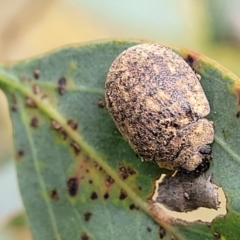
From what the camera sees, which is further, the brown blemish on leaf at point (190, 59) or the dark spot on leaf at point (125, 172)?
the dark spot on leaf at point (125, 172)

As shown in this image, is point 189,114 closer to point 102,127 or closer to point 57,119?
point 102,127

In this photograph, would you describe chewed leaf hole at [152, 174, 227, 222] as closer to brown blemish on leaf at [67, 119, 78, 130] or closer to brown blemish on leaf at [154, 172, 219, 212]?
brown blemish on leaf at [154, 172, 219, 212]

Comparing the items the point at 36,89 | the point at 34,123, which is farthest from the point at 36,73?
the point at 34,123

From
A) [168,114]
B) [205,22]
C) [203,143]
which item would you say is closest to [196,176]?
[203,143]

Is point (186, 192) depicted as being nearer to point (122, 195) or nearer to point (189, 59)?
point (122, 195)

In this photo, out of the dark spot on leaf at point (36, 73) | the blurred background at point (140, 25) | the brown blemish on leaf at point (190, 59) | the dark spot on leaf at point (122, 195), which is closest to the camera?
the brown blemish on leaf at point (190, 59)

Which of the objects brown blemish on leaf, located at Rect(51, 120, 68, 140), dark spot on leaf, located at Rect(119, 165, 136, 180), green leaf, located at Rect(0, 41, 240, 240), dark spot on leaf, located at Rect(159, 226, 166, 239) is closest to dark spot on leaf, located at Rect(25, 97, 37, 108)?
green leaf, located at Rect(0, 41, 240, 240)

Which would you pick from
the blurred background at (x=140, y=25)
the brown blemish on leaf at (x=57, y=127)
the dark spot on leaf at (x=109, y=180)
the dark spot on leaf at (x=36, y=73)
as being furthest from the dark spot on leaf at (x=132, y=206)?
the blurred background at (x=140, y=25)

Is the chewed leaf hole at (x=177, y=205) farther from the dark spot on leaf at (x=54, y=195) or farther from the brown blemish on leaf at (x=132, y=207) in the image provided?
the dark spot on leaf at (x=54, y=195)
